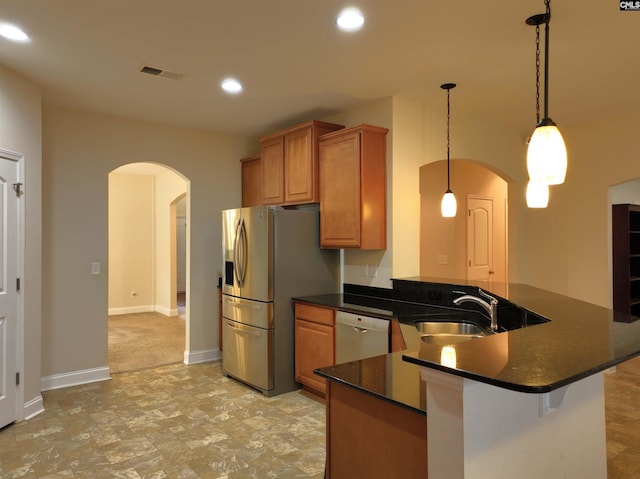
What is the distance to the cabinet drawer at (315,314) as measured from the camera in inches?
147

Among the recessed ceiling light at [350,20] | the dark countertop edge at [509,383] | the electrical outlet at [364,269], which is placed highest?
the recessed ceiling light at [350,20]

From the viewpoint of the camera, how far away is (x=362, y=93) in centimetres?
375

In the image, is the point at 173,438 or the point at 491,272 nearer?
the point at 173,438

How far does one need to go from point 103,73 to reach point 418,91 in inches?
98.3

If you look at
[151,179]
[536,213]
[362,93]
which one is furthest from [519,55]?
[151,179]

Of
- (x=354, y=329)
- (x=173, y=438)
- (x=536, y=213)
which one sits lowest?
(x=173, y=438)

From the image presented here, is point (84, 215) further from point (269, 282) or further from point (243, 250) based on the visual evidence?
point (269, 282)

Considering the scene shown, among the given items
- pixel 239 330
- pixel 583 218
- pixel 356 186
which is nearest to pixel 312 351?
pixel 239 330

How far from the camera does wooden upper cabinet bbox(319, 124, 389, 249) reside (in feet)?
12.3

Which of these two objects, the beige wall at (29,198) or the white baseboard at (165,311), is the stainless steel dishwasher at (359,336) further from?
the white baseboard at (165,311)

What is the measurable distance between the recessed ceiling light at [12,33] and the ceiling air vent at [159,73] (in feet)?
2.41

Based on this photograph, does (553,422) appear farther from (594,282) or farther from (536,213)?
(536,213)

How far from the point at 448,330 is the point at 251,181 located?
3.06 meters

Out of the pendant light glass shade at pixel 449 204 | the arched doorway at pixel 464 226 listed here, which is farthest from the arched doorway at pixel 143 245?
the pendant light glass shade at pixel 449 204
